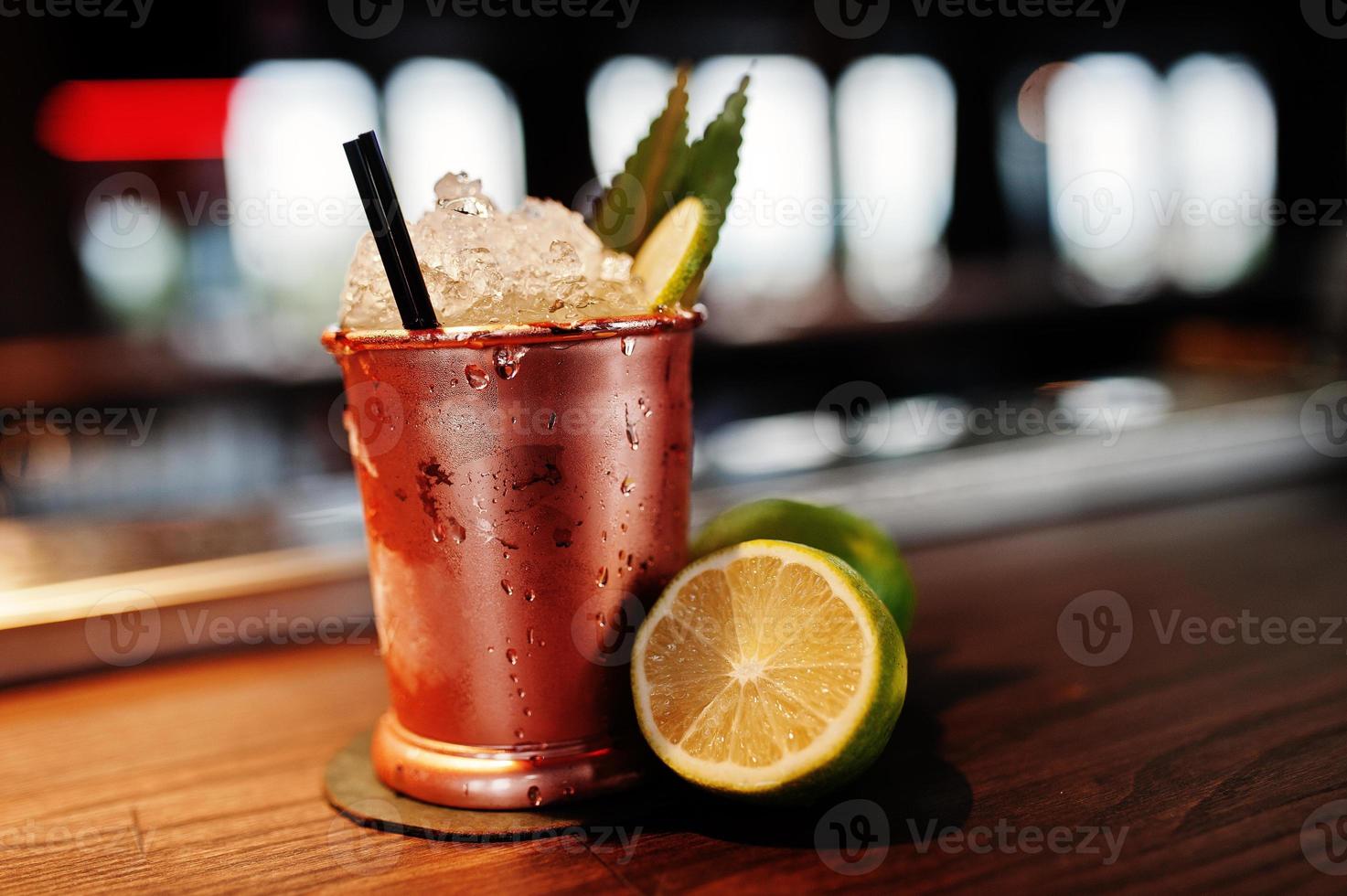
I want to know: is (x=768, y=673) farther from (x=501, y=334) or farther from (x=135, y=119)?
(x=135, y=119)

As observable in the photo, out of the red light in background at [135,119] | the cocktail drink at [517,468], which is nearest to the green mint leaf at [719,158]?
the cocktail drink at [517,468]

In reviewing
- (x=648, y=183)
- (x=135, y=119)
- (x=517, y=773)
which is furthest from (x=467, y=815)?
(x=135, y=119)

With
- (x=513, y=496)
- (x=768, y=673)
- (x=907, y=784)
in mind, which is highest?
(x=513, y=496)

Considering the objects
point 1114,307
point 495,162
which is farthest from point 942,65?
point 495,162

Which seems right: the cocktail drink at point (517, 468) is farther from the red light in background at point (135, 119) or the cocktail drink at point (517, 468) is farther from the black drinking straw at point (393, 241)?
the red light in background at point (135, 119)

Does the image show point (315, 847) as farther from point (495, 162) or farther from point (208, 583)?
point (495, 162)
